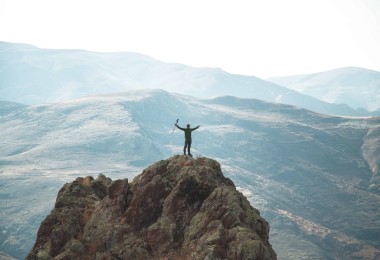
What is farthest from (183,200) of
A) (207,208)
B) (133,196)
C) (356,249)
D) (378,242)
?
(378,242)

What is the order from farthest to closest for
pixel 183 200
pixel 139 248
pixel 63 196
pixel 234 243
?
pixel 63 196, pixel 183 200, pixel 139 248, pixel 234 243

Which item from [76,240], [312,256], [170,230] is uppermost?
[170,230]

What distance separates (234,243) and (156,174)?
9471 mm

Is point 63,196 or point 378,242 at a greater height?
point 63,196

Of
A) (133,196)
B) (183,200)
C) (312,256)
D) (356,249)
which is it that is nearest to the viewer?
(183,200)

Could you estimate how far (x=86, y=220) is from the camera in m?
30.4

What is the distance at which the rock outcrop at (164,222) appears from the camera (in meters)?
23.9

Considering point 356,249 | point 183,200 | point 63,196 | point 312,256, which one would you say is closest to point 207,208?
point 183,200

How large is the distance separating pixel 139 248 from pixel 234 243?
6.00 m

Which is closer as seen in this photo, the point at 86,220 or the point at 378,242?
the point at 86,220

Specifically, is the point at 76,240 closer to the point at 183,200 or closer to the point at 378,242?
the point at 183,200

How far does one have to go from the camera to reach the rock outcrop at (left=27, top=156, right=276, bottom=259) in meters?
23.9

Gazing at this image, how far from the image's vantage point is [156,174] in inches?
1212

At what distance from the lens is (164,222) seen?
2658 centimetres
